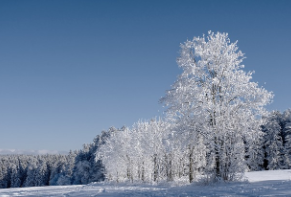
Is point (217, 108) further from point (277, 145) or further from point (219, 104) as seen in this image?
point (277, 145)

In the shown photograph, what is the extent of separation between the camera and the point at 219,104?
18.7m

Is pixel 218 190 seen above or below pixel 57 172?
above

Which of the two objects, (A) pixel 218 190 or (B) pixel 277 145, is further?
(B) pixel 277 145

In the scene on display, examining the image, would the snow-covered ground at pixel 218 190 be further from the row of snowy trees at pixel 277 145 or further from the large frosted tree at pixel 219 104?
the row of snowy trees at pixel 277 145

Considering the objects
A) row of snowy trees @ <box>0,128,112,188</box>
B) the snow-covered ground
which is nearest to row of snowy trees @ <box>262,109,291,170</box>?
the snow-covered ground

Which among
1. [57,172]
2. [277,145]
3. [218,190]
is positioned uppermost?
[277,145]

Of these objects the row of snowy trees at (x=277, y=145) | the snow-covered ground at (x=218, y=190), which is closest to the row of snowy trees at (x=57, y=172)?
the row of snowy trees at (x=277, y=145)

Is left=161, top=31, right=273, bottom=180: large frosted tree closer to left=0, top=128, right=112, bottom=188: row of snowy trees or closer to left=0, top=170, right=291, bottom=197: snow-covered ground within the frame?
left=0, top=170, right=291, bottom=197: snow-covered ground

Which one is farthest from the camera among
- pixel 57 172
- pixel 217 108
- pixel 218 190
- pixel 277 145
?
pixel 57 172

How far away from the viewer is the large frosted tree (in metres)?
17.9

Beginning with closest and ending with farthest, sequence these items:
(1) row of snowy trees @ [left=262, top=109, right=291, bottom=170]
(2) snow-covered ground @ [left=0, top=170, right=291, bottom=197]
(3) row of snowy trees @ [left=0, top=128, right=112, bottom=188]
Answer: (2) snow-covered ground @ [left=0, top=170, right=291, bottom=197], (1) row of snowy trees @ [left=262, top=109, right=291, bottom=170], (3) row of snowy trees @ [left=0, top=128, right=112, bottom=188]

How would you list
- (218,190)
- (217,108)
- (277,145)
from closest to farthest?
(218,190)
(217,108)
(277,145)

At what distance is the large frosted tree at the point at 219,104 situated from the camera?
17.9 metres

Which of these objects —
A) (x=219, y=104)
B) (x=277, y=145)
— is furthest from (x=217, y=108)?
(x=277, y=145)
